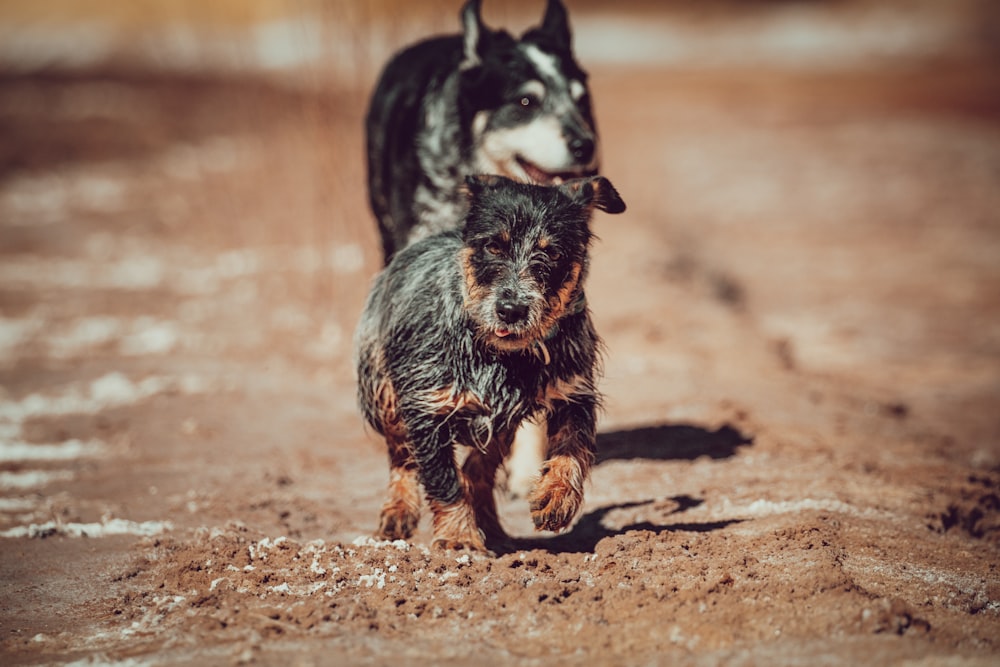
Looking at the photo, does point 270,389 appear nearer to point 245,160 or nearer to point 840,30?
point 245,160

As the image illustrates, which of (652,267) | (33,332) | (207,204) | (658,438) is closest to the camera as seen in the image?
(658,438)

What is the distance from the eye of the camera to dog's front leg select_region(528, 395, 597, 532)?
174 inches

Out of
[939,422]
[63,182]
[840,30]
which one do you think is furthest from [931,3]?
[939,422]

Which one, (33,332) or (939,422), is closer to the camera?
(939,422)

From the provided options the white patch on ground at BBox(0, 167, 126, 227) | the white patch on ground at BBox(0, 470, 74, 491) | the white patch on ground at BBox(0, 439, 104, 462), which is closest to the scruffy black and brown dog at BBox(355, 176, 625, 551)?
the white patch on ground at BBox(0, 470, 74, 491)

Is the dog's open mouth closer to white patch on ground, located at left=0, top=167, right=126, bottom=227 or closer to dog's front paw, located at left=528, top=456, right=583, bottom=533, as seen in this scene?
dog's front paw, located at left=528, top=456, right=583, bottom=533

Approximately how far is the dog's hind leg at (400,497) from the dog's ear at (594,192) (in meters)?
1.38

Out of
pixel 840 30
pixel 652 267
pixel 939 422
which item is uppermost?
pixel 840 30

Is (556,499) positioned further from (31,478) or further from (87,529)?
(31,478)

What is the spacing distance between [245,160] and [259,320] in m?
9.61

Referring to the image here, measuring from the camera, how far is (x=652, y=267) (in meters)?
11.2

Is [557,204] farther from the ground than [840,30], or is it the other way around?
[840,30]

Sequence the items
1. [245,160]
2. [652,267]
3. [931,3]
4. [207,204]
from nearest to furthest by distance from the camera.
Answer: [652,267] < [207,204] < [245,160] < [931,3]

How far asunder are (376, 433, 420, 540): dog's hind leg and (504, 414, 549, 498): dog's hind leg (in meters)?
1.15
